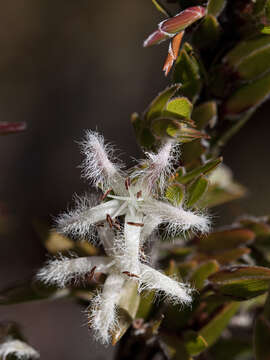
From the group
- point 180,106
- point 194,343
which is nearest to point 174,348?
point 194,343

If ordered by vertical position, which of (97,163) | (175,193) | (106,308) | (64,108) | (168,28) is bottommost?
(64,108)

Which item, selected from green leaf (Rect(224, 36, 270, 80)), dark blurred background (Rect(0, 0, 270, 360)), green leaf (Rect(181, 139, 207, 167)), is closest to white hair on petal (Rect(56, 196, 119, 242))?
green leaf (Rect(181, 139, 207, 167))

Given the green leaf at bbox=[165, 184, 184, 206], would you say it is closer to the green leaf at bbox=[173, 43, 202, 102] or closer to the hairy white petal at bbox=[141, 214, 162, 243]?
the hairy white petal at bbox=[141, 214, 162, 243]

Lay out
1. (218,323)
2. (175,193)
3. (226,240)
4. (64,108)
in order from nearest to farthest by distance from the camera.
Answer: (175,193) → (218,323) → (226,240) → (64,108)

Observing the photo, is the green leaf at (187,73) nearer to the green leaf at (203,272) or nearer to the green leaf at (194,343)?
the green leaf at (203,272)

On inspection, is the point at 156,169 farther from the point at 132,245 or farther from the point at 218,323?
the point at 218,323

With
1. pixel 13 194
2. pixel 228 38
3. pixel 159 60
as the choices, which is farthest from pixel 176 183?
pixel 159 60

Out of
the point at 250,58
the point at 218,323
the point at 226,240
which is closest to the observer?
the point at 250,58

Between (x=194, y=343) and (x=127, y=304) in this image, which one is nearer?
(x=127, y=304)
